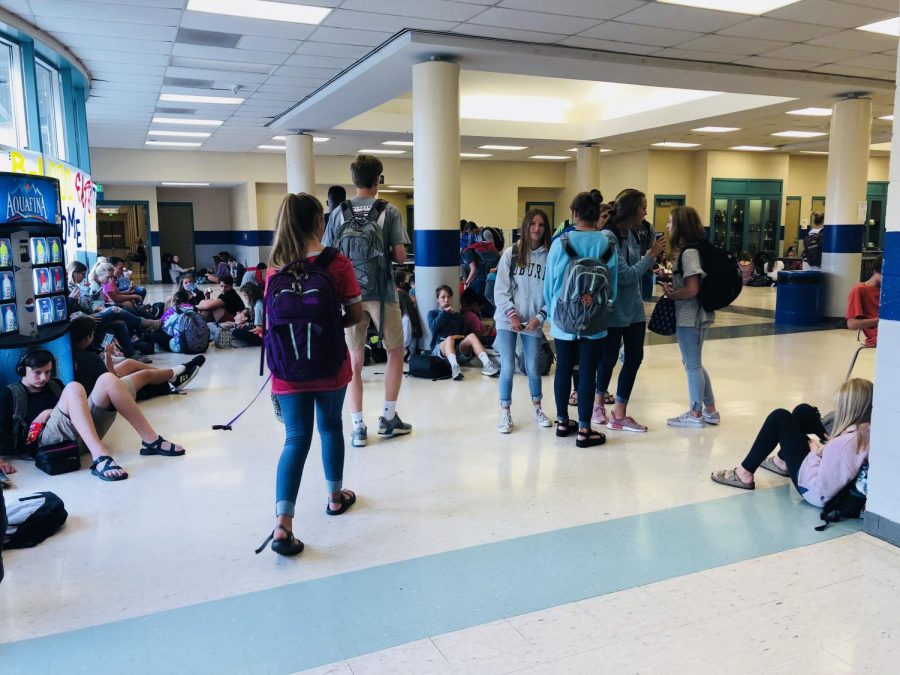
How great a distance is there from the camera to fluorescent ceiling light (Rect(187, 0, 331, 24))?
6152 mm

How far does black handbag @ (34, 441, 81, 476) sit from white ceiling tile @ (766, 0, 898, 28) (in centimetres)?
652

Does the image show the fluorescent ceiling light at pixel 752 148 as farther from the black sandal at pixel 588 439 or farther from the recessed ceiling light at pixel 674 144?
the black sandal at pixel 588 439

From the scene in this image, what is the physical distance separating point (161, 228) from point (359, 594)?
2274 cm

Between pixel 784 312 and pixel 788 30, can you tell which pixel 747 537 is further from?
pixel 784 312

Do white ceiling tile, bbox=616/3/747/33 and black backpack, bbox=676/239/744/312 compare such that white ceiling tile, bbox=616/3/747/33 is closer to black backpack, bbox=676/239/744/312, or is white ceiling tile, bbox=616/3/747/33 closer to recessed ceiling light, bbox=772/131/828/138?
black backpack, bbox=676/239/744/312

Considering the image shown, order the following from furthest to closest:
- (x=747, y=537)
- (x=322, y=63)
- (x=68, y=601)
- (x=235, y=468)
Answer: (x=322, y=63) < (x=235, y=468) < (x=747, y=537) < (x=68, y=601)

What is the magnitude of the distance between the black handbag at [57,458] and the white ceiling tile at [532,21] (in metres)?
4.74

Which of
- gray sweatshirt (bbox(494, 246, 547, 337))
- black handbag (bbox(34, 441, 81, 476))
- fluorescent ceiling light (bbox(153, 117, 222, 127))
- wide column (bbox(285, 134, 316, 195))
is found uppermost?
fluorescent ceiling light (bbox(153, 117, 222, 127))

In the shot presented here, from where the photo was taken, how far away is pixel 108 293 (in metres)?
8.98

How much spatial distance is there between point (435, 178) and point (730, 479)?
183 inches

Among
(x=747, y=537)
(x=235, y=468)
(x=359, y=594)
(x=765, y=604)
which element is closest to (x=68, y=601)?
(x=359, y=594)

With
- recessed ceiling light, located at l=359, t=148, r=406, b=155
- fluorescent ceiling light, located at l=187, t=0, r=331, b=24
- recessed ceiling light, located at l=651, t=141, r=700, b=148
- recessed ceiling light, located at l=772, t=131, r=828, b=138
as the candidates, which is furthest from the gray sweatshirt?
recessed ceiling light, located at l=359, t=148, r=406, b=155

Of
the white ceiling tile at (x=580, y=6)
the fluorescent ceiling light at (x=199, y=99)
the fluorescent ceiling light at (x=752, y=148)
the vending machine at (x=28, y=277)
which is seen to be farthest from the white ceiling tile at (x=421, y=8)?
the fluorescent ceiling light at (x=752, y=148)

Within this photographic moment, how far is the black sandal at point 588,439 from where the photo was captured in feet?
14.4
